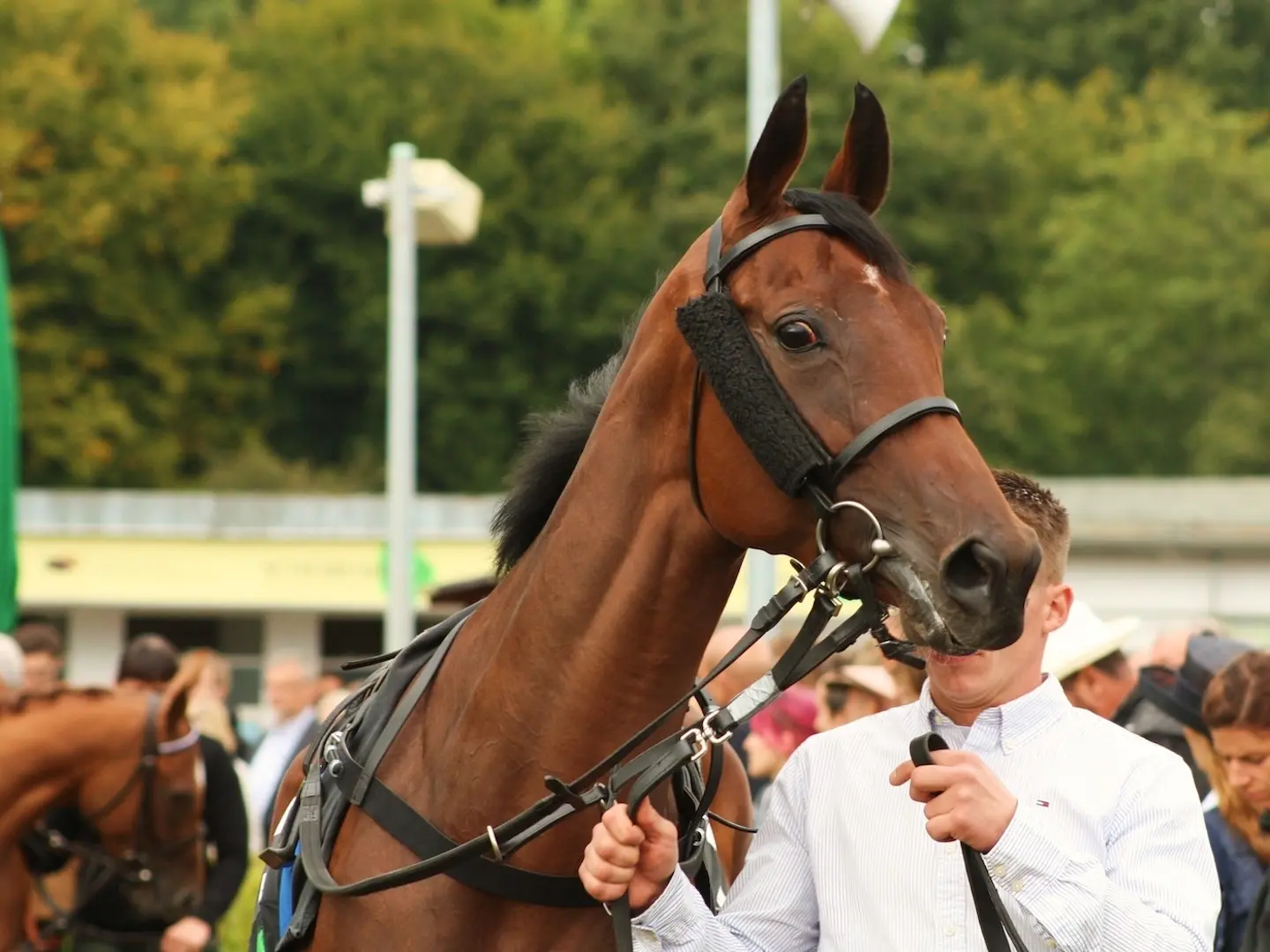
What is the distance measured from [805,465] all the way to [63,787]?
4.54 m

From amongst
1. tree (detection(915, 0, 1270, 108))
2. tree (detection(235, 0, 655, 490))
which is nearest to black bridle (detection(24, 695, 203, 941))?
tree (detection(235, 0, 655, 490))

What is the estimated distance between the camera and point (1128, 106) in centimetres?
4175

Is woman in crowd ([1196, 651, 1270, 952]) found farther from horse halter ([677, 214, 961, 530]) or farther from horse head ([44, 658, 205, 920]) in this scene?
horse head ([44, 658, 205, 920])

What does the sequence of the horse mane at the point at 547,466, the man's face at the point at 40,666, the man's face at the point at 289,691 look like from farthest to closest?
the man's face at the point at 289,691, the man's face at the point at 40,666, the horse mane at the point at 547,466

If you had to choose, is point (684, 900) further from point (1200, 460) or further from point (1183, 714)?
point (1200, 460)

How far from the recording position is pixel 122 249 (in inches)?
1414

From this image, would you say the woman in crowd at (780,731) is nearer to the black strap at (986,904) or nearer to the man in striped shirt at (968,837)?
the man in striped shirt at (968,837)

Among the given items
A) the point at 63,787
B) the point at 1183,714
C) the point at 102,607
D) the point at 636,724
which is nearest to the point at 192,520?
the point at 102,607

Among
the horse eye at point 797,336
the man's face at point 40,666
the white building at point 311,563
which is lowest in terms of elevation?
the horse eye at point 797,336

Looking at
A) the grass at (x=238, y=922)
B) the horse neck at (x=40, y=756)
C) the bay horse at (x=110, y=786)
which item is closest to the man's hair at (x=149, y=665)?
the grass at (x=238, y=922)

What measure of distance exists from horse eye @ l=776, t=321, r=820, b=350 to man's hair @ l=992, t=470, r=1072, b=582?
43cm

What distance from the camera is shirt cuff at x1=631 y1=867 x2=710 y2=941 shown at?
310 cm

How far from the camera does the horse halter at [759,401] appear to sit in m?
2.89

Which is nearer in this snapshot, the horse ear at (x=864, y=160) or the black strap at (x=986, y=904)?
the black strap at (x=986, y=904)
